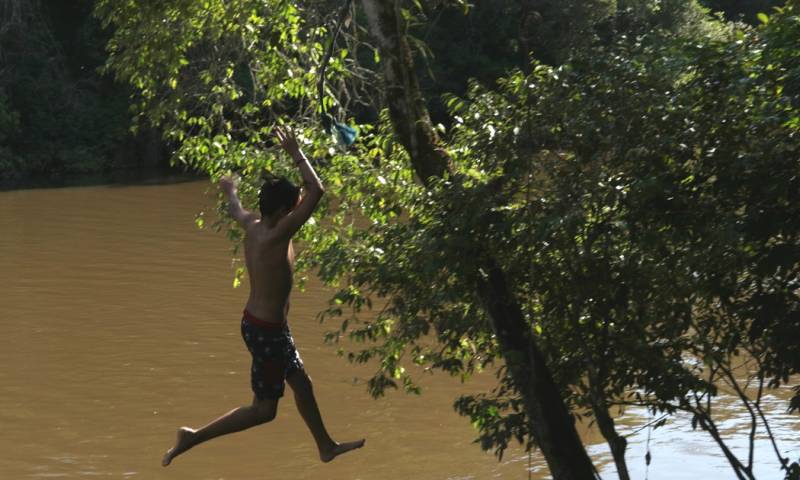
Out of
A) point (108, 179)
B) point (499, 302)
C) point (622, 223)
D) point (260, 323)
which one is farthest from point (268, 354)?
point (108, 179)

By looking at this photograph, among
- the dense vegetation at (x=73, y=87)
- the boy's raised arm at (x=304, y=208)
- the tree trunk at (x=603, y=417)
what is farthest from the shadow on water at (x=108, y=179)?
the boy's raised arm at (x=304, y=208)

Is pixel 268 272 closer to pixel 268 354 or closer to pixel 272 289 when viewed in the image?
pixel 272 289

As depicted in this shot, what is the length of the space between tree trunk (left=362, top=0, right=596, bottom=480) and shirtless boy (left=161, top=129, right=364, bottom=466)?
0.89 meters

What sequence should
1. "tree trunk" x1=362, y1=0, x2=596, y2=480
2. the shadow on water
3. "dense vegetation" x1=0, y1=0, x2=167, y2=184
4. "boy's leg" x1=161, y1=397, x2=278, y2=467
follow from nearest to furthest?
"boy's leg" x1=161, y1=397, x2=278, y2=467 → "tree trunk" x1=362, y1=0, x2=596, y2=480 → the shadow on water → "dense vegetation" x1=0, y1=0, x2=167, y2=184

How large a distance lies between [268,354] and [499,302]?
4.07 ft

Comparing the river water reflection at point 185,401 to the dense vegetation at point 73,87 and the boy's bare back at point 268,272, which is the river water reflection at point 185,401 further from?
the dense vegetation at point 73,87

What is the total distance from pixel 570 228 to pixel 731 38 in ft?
4.11

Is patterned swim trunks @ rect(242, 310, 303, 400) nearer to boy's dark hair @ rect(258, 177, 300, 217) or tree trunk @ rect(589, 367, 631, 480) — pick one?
boy's dark hair @ rect(258, 177, 300, 217)

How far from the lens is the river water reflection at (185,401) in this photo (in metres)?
9.76

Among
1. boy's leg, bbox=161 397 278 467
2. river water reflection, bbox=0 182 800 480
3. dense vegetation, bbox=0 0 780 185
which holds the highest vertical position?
boy's leg, bbox=161 397 278 467

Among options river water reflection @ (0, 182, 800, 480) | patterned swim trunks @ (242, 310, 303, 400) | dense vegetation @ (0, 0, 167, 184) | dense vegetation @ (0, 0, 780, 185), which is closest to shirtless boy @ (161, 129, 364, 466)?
patterned swim trunks @ (242, 310, 303, 400)

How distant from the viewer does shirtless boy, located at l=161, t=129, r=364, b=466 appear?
5723 mm

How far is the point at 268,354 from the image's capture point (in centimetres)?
582

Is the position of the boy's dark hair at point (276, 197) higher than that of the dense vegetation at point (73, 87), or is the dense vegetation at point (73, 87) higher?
the boy's dark hair at point (276, 197)
